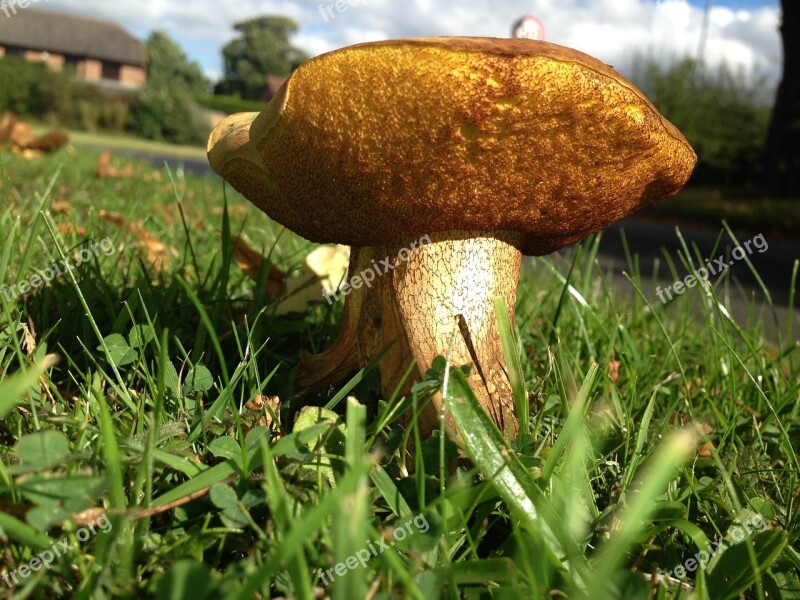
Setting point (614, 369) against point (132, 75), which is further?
point (132, 75)

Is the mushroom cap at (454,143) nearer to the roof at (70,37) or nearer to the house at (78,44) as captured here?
the house at (78,44)

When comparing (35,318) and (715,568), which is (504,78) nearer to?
(715,568)

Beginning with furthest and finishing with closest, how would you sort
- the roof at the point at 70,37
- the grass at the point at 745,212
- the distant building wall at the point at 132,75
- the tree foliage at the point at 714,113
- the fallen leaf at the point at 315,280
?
1. the distant building wall at the point at 132,75
2. the roof at the point at 70,37
3. the tree foliage at the point at 714,113
4. the grass at the point at 745,212
5. the fallen leaf at the point at 315,280

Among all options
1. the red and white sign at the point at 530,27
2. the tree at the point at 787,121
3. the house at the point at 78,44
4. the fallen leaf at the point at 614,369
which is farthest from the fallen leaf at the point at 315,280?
the house at the point at 78,44

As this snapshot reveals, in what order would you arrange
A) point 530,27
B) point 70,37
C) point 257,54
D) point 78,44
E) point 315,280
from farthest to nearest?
point 257,54 < point 70,37 < point 78,44 < point 530,27 < point 315,280

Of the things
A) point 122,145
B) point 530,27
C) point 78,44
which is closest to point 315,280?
point 530,27

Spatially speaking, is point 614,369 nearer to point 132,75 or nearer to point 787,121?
point 787,121
